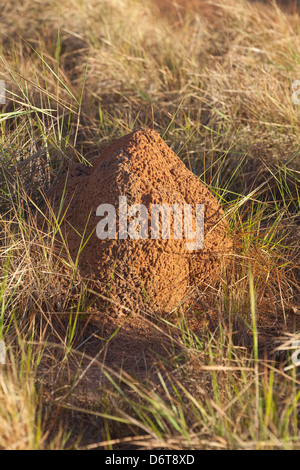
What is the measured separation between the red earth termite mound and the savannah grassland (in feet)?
0.24

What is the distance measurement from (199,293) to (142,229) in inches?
13.0

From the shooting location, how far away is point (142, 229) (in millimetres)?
2055

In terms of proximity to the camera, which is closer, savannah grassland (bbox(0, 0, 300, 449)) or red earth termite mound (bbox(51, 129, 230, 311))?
savannah grassland (bbox(0, 0, 300, 449))

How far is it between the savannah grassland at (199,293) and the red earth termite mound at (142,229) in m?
0.07

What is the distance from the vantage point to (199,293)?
213 centimetres

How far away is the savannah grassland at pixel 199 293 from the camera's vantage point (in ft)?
5.22

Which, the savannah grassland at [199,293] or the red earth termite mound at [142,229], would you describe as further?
the red earth termite mound at [142,229]

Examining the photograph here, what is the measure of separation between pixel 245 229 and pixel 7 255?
1.01 metres

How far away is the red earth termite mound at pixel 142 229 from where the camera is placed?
2.06 metres

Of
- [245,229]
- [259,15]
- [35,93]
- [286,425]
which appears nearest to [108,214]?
[245,229]

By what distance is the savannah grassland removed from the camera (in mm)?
1590

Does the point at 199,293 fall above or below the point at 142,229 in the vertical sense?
below

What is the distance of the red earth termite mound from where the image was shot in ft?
6.75

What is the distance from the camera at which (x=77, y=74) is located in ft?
12.7
